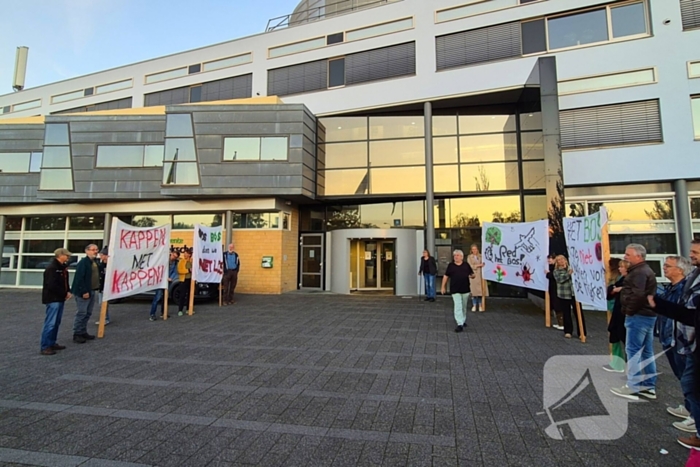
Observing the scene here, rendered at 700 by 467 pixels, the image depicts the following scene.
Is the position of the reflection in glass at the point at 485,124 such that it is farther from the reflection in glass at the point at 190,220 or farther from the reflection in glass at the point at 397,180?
the reflection in glass at the point at 190,220

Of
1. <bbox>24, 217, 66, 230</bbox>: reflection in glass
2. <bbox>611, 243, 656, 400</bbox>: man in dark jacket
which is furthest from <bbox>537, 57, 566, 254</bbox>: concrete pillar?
<bbox>24, 217, 66, 230</bbox>: reflection in glass

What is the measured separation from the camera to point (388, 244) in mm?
16266

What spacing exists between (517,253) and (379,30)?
11.8 meters

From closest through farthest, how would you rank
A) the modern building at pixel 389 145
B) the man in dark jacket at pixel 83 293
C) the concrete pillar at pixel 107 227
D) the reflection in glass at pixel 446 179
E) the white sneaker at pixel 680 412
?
the white sneaker at pixel 680 412 < the man in dark jacket at pixel 83 293 < the modern building at pixel 389 145 < the reflection in glass at pixel 446 179 < the concrete pillar at pixel 107 227

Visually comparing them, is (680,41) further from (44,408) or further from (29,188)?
(29,188)

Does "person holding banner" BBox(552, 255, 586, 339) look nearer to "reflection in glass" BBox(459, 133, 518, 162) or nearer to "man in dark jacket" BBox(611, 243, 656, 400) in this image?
"man in dark jacket" BBox(611, 243, 656, 400)

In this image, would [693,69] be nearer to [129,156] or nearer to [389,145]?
[389,145]

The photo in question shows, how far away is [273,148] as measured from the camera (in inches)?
573

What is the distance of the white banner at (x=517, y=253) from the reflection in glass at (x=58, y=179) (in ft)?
59.2

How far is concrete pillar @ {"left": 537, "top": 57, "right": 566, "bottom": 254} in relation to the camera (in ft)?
35.3

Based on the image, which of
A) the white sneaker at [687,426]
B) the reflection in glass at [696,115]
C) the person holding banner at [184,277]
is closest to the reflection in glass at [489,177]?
the reflection in glass at [696,115]

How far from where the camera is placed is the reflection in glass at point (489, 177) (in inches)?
567

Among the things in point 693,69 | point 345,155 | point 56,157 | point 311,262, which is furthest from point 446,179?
point 56,157

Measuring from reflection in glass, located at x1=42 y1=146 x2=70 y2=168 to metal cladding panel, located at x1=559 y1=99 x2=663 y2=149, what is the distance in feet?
70.0
